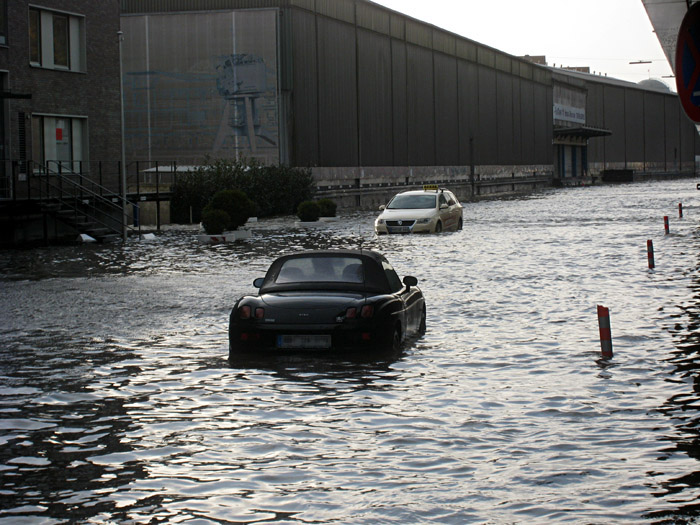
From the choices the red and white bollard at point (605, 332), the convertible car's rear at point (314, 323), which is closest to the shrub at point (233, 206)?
the convertible car's rear at point (314, 323)

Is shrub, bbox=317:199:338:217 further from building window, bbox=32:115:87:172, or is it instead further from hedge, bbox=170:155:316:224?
building window, bbox=32:115:87:172

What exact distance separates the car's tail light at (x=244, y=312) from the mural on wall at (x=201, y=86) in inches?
1955

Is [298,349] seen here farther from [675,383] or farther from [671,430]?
[671,430]

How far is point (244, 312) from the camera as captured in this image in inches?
504

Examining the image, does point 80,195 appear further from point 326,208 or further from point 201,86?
point 201,86

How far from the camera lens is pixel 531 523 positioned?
252 inches

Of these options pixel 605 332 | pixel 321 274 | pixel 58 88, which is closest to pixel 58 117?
pixel 58 88

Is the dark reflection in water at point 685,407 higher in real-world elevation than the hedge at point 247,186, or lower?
lower

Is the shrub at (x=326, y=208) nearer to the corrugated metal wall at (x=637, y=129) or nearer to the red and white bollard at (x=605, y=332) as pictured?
the red and white bollard at (x=605, y=332)

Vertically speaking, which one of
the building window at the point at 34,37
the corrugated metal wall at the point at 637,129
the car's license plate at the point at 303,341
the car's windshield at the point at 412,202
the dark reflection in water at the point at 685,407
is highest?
the corrugated metal wall at the point at 637,129

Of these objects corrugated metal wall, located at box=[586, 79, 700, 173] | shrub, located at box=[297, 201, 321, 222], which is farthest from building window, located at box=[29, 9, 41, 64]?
corrugated metal wall, located at box=[586, 79, 700, 173]

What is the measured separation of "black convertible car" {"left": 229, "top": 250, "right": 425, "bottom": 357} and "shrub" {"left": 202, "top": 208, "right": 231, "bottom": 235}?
25.3 meters

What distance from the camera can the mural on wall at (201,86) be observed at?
62031mm

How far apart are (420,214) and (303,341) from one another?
26.8 metres
